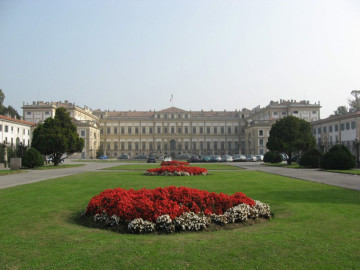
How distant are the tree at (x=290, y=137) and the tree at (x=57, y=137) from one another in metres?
23.8

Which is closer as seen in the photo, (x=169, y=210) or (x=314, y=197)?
(x=169, y=210)

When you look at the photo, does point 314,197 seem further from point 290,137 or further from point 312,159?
point 290,137

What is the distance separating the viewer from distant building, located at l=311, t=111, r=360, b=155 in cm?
5025

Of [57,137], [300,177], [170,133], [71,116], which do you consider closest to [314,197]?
[300,177]

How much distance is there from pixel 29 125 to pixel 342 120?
55807 millimetres

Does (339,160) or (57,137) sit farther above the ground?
(57,137)

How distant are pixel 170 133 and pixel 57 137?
6692 cm

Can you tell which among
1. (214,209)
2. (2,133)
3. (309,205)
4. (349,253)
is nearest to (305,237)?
(349,253)

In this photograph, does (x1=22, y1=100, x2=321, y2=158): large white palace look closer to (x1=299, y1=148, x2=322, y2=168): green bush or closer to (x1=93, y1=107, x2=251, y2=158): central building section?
(x1=93, y1=107, x2=251, y2=158): central building section

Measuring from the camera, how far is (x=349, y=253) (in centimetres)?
543

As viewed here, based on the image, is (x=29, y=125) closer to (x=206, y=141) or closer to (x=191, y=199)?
(x=206, y=141)

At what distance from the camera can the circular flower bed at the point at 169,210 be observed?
7.23 metres

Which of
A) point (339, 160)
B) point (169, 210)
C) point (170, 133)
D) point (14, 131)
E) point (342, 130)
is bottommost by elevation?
point (169, 210)

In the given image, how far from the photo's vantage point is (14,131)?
6312 cm
